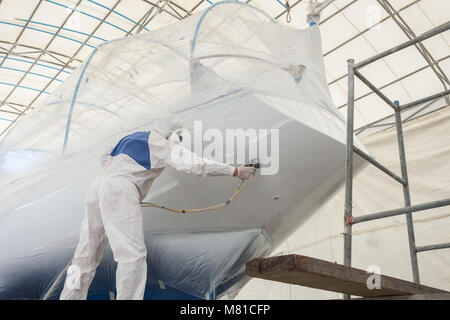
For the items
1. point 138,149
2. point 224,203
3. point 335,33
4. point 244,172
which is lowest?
point 224,203

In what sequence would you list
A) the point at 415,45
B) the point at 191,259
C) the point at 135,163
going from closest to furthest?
the point at 135,163
the point at 191,259
the point at 415,45

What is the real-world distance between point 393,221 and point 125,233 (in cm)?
590

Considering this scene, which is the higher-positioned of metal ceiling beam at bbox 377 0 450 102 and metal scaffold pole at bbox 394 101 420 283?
metal ceiling beam at bbox 377 0 450 102

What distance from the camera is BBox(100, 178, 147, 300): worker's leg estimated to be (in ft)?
8.34

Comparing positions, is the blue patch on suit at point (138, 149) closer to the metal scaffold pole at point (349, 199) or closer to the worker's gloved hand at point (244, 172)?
the worker's gloved hand at point (244, 172)

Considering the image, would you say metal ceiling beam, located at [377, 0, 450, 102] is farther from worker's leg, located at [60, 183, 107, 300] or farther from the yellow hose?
worker's leg, located at [60, 183, 107, 300]

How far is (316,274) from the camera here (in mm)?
1600

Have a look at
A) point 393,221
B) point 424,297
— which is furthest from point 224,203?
point 393,221

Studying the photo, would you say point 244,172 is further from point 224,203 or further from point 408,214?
point 408,214

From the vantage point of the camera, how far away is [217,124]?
10.4 feet

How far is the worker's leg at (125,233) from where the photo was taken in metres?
2.54

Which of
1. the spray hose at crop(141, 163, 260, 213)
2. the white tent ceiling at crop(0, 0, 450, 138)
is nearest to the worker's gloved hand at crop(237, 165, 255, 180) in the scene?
the spray hose at crop(141, 163, 260, 213)

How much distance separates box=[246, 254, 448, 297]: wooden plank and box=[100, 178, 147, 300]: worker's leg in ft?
3.56

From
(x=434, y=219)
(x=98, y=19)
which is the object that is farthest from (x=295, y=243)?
(x=98, y=19)
